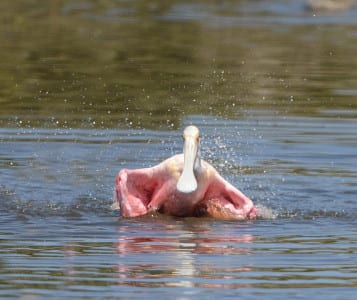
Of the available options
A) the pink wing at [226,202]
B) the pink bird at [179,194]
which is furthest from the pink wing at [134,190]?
the pink wing at [226,202]

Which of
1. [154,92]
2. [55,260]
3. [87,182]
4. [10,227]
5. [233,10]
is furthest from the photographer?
[233,10]

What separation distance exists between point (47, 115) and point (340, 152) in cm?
413

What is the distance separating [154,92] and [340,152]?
18.9 feet

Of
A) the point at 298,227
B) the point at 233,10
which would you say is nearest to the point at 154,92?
the point at 298,227

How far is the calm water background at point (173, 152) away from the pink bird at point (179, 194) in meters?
0.14

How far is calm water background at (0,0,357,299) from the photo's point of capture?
402 inches

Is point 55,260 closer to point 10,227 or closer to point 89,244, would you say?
point 89,244

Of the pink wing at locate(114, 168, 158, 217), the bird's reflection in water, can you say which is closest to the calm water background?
the bird's reflection in water

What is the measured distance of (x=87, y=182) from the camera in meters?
14.5

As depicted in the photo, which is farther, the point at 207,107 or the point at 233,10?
the point at 233,10

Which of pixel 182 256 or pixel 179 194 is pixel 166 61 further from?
pixel 182 256

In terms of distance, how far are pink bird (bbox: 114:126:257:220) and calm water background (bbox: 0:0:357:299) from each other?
136 mm

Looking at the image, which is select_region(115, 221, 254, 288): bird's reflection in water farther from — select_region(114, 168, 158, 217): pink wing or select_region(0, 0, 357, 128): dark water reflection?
select_region(0, 0, 357, 128): dark water reflection

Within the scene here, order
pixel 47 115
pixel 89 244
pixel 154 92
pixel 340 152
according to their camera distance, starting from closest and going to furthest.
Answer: pixel 89 244
pixel 340 152
pixel 47 115
pixel 154 92
